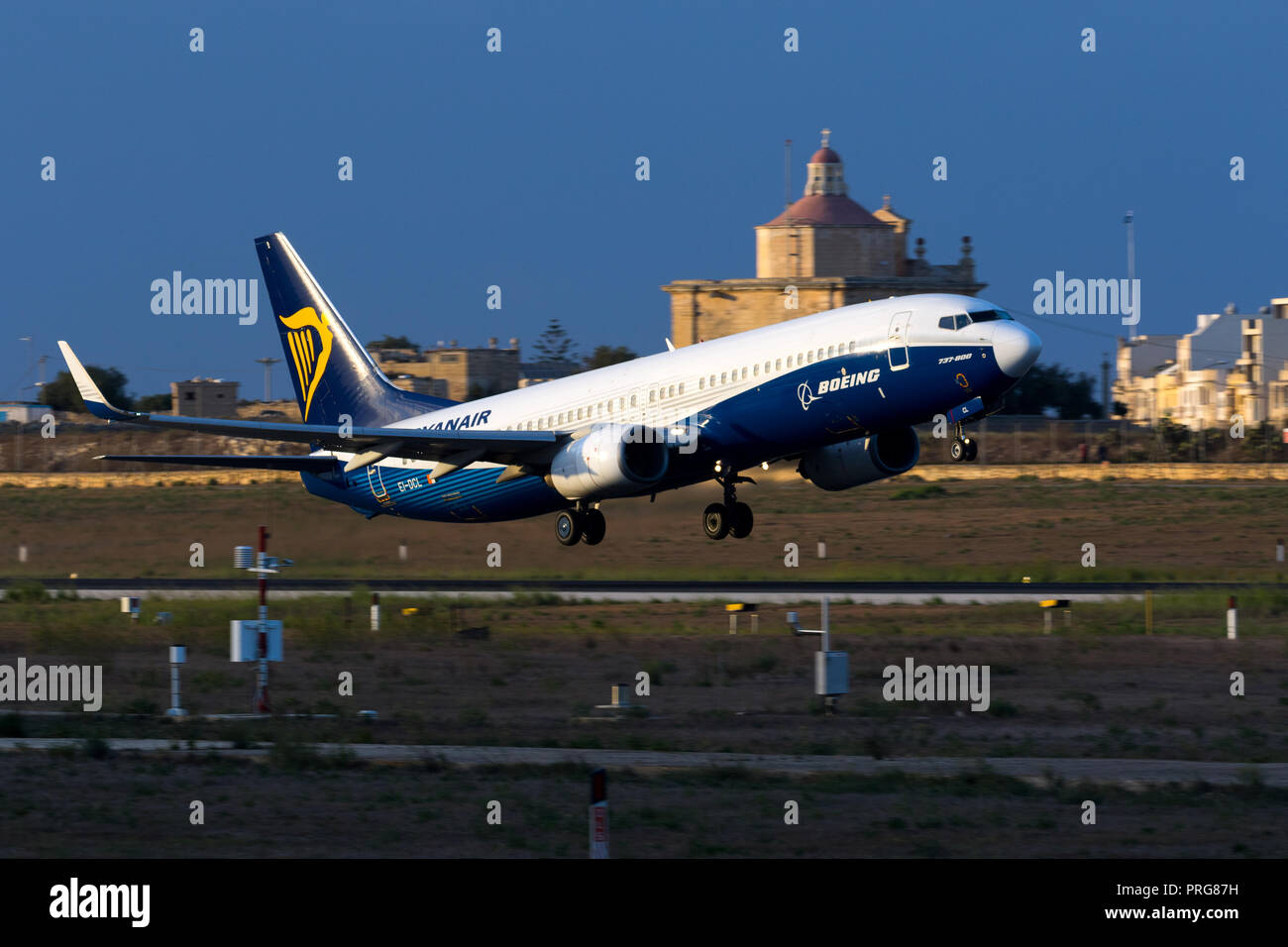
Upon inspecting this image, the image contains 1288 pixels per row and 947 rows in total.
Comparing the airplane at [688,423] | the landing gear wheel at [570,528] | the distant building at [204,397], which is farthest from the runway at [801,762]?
the distant building at [204,397]

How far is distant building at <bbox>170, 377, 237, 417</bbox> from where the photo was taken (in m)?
113

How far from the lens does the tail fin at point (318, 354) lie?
47312mm

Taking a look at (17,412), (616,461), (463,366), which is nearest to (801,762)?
(616,461)

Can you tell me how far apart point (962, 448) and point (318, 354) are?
79.0 ft

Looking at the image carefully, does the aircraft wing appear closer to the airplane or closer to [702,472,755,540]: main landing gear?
the airplane

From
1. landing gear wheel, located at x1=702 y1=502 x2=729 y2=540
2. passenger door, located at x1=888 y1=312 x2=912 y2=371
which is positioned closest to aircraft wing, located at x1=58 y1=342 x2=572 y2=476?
landing gear wheel, located at x1=702 y1=502 x2=729 y2=540

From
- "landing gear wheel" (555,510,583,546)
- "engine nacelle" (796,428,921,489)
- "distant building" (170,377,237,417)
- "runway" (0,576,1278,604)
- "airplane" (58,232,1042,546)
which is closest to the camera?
"airplane" (58,232,1042,546)

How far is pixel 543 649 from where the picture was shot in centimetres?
3625

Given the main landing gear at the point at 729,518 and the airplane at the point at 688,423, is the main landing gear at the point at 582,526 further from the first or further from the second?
the main landing gear at the point at 729,518

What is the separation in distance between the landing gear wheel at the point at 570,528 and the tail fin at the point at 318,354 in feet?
26.6

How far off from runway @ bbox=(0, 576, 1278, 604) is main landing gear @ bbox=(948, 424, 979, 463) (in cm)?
1277

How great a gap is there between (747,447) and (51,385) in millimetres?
123050
